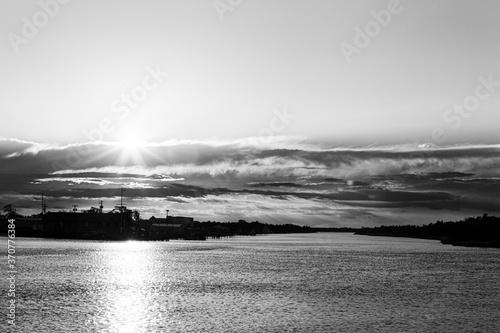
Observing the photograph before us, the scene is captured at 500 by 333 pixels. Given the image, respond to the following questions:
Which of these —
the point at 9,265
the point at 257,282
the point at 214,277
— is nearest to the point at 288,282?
the point at 257,282

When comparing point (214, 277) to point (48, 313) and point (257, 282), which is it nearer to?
point (257, 282)

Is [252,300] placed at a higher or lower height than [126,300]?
lower

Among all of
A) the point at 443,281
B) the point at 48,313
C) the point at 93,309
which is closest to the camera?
the point at 48,313

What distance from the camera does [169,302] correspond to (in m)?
52.6

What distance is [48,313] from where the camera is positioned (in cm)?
4456

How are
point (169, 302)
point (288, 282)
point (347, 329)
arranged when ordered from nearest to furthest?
point (347, 329)
point (169, 302)
point (288, 282)

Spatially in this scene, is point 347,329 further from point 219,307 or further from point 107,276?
point 107,276

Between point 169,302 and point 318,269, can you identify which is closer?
point 169,302

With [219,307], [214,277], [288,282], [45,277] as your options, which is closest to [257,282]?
[288,282]

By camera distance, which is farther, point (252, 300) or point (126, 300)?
point (252, 300)

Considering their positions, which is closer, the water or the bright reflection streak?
the bright reflection streak

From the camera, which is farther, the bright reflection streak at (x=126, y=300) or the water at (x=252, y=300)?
the water at (x=252, y=300)

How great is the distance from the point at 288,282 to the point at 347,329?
3001cm

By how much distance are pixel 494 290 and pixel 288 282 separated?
23.4 metres
